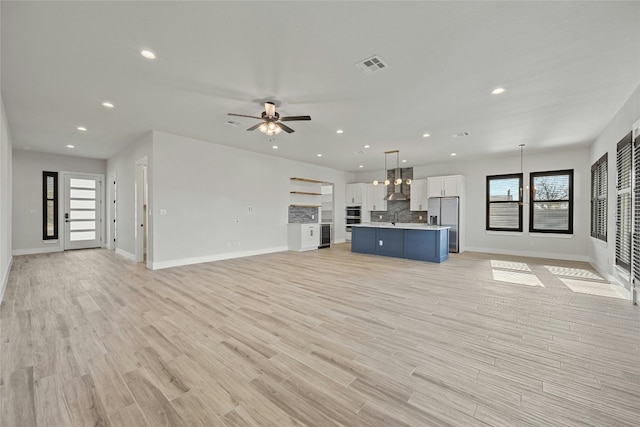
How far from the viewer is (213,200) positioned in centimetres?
644

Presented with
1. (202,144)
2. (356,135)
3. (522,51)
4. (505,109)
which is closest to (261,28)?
(522,51)

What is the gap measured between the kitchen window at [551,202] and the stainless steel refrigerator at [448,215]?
1.87 meters

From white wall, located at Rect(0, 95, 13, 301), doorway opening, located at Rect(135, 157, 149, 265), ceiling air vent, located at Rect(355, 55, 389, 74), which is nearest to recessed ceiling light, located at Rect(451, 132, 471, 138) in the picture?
ceiling air vent, located at Rect(355, 55, 389, 74)

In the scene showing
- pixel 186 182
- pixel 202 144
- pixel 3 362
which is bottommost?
pixel 3 362

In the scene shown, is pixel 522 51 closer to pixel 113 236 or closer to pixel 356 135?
pixel 356 135

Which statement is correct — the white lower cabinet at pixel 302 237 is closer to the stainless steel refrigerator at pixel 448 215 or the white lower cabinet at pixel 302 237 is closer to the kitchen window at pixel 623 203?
the stainless steel refrigerator at pixel 448 215

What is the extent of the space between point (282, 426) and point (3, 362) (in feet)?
7.98

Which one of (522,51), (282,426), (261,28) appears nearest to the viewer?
(282,426)

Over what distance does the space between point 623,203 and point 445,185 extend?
434 cm

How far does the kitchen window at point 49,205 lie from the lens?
7.60 meters

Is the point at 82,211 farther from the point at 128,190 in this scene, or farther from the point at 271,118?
the point at 271,118

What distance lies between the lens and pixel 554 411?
161 centimetres

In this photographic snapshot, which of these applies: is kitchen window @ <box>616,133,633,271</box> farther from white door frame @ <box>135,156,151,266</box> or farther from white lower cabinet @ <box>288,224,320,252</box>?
white door frame @ <box>135,156,151,266</box>

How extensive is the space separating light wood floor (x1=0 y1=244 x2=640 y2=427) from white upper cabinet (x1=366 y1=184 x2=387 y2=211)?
597cm
